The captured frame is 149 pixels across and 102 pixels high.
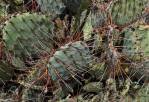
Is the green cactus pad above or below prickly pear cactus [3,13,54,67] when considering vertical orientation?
below

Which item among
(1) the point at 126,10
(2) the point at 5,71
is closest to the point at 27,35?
(2) the point at 5,71

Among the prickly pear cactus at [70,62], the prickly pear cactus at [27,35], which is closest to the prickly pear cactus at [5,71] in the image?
the prickly pear cactus at [27,35]

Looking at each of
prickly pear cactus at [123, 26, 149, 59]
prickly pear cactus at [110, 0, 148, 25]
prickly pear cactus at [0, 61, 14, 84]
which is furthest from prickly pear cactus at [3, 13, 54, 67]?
prickly pear cactus at [123, 26, 149, 59]

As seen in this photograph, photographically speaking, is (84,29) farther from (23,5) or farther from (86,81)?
(23,5)

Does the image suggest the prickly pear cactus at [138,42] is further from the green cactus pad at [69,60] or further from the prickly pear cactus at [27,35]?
the prickly pear cactus at [27,35]

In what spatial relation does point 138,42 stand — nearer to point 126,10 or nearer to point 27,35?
point 126,10

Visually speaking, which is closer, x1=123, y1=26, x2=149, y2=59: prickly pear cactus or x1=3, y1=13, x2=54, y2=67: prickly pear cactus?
x1=123, y1=26, x2=149, y2=59: prickly pear cactus

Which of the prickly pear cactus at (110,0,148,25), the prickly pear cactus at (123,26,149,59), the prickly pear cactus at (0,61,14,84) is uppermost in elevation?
the prickly pear cactus at (110,0,148,25)

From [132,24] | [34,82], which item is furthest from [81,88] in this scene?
[132,24]

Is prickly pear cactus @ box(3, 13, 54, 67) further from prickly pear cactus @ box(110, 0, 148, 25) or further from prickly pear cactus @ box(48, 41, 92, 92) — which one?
prickly pear cactus @ box(110, 0, 148, 25)
